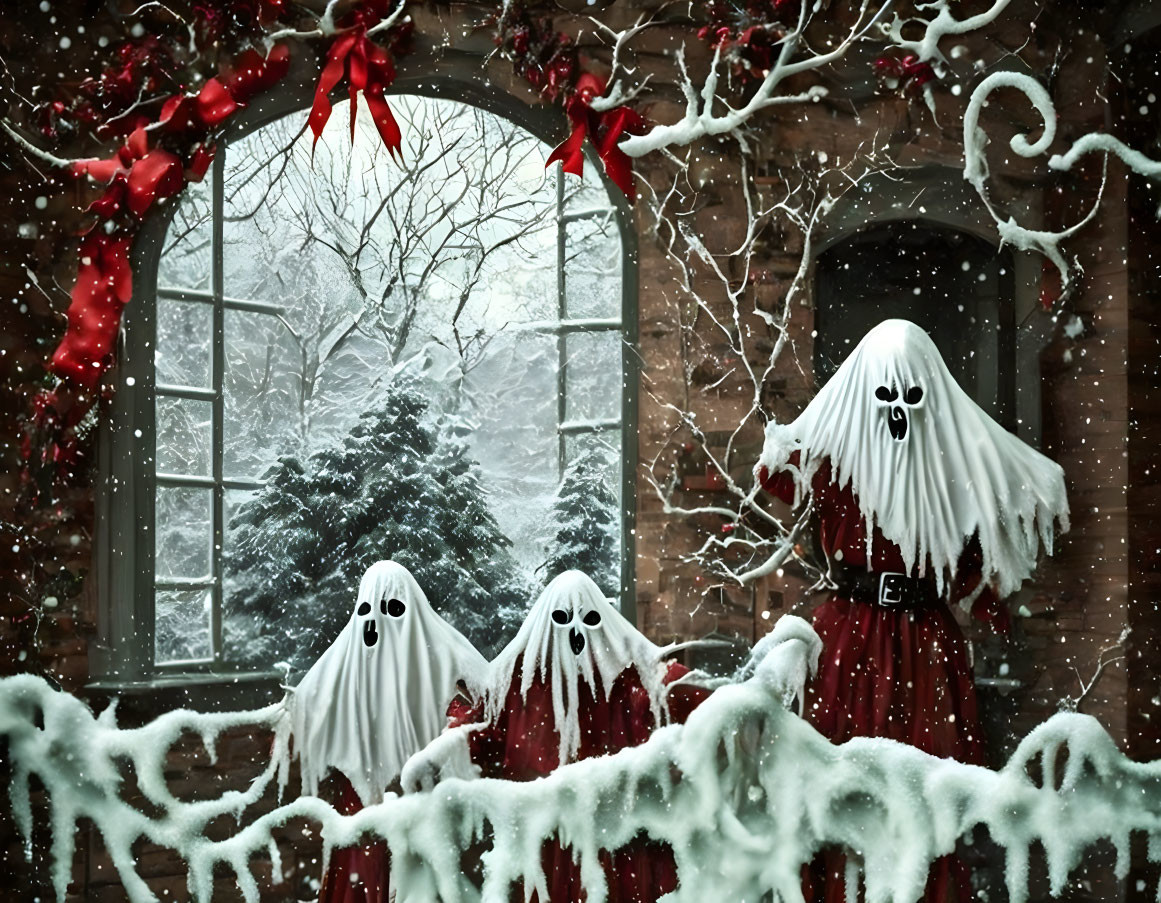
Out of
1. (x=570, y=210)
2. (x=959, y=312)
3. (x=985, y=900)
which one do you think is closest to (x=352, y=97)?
(x=570, y=210)

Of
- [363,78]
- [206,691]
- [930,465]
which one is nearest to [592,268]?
[363,78]

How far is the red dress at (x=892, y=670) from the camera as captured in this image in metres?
1.97

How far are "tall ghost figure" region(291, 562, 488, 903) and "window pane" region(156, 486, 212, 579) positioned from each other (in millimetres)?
288

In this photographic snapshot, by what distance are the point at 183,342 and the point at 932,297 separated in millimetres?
1295

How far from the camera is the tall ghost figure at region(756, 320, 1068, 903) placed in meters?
1.98

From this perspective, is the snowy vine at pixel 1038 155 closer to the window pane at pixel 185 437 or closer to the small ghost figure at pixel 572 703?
the small ghost figure at pixel 572 703

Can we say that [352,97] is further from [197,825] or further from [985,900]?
Result: [985,900]

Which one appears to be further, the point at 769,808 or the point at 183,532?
the point at 183,532

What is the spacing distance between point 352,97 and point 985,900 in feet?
5.66

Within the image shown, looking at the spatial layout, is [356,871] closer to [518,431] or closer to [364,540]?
[364,540]

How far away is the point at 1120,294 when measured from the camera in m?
2.06

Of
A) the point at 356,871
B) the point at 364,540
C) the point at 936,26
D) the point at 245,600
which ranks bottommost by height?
the point at 356,871

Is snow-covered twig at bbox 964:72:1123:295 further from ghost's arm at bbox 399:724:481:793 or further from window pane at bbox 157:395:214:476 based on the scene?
window pane at bbox 157:395:214:476

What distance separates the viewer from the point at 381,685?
2.06m
